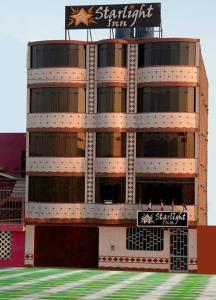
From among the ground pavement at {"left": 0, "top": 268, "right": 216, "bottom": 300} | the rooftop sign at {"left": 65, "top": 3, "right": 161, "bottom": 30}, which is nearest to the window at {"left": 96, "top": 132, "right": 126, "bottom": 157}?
the rooftop sign at {"left": 65, "top": 3, "right": 161, "bottom": 30}

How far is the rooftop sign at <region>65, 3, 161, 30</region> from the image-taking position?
168ft

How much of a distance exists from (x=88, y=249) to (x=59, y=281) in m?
17.8

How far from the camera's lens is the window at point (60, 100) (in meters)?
48.8

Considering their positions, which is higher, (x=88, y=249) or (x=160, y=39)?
(x=160, y=39)

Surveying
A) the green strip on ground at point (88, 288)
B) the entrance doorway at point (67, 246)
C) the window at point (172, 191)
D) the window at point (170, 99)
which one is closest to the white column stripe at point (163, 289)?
the green strip on ground at point (88, 288)

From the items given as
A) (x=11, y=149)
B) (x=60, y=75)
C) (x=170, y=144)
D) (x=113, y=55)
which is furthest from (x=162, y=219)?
(x=11, y=149)

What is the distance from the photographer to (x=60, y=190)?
4834cm

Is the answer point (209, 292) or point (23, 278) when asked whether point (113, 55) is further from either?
point (209, 292)

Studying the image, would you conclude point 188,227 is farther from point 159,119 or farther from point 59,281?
point 59,281

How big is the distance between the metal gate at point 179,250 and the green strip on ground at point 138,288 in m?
9.98

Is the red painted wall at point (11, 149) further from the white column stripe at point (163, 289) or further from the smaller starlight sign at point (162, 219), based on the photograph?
the white column stripe at point (163, 289)

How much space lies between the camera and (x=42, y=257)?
2005 inches

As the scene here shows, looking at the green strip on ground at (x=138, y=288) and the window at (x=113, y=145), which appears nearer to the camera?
the green strip on ground at (x=138, y=288)

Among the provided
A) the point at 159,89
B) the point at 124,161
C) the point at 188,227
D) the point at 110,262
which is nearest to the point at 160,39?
the point at 159,89
